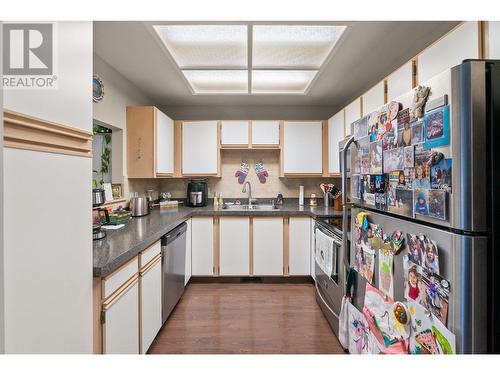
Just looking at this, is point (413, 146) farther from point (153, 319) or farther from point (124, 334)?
point (153, 319)

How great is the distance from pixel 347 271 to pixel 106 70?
2737mm

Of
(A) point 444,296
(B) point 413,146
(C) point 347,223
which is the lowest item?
(A) point 444,296

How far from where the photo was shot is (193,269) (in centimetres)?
303

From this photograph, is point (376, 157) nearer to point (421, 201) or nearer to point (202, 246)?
point (421, 201)

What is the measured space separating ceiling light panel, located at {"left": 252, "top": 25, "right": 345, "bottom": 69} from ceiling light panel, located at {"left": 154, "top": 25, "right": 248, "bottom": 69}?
13 centimetres

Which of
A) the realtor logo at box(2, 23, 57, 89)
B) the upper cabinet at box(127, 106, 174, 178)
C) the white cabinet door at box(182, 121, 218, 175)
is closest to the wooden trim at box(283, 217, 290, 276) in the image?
the white cabinet door at box(182, 121, 218, 175)

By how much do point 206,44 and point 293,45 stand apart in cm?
70

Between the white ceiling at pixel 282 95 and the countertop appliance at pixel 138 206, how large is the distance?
1.34 meters

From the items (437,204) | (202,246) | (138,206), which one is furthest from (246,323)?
(437,204)

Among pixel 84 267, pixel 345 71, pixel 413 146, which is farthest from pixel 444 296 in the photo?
pixel 345 71

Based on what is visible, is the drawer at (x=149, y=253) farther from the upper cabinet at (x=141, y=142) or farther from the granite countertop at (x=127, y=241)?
the upper cabinet at (x=141, y=142)

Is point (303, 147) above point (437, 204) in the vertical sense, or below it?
above

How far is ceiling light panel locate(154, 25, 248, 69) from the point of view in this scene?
5.85ft

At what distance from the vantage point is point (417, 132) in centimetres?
96
